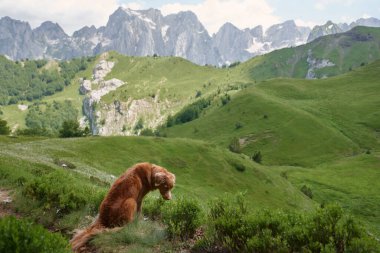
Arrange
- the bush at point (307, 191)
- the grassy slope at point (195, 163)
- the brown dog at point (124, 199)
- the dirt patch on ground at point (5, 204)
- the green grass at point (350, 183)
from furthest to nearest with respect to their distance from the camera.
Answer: the bush at point (307, 191), the green grass at point (350, 183), the grassy slope at point (195, 163), the dirt patch on ground at point (5, 204), the brown dog at point (124, 199)

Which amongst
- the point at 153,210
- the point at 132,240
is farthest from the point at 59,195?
the point at 132,240

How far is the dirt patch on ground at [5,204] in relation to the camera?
1598cm

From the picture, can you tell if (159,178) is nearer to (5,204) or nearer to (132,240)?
(132,240)

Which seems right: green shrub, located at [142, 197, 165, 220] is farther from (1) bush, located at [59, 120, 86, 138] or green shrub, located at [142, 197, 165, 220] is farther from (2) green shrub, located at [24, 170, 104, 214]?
(1) bush, located at [59, 120, 86, 138]

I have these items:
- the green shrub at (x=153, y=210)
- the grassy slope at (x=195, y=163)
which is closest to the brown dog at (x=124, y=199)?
the green shrub at (x=153, y=210)

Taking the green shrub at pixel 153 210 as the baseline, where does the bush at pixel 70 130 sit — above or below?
below

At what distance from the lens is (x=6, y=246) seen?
254 inches

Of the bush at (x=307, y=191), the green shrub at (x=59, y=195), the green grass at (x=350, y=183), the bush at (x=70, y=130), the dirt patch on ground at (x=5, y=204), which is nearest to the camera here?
the green shrub at (x=59, y=195)

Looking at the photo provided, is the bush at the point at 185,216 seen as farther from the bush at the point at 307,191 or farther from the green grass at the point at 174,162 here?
the bush at the point at 307,191

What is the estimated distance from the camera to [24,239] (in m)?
6.57

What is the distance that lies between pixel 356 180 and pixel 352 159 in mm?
28632

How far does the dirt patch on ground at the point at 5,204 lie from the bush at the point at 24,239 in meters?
9.95

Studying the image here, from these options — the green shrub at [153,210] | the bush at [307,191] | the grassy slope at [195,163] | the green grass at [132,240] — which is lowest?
the bush at [307,191]

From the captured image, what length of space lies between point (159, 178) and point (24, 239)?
583 cm
